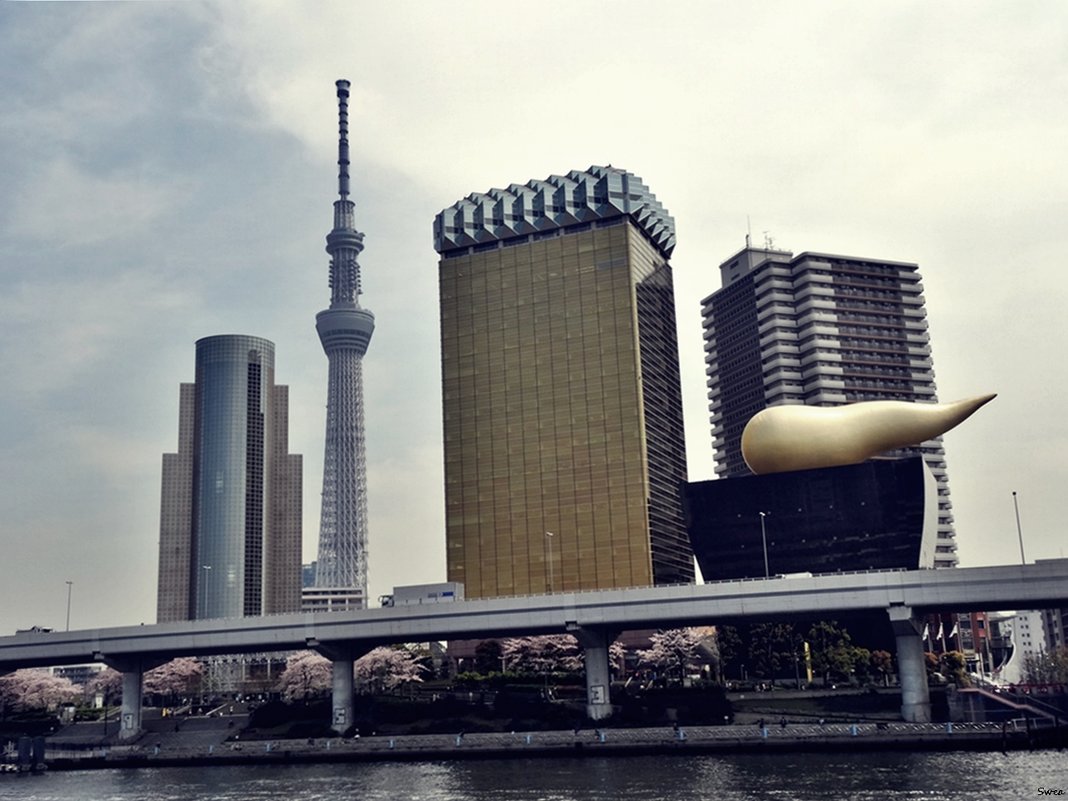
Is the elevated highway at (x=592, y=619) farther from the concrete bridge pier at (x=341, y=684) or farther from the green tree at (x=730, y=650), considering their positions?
the green tree at (x=730, y=650)

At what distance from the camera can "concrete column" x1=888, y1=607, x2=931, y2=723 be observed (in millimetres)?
91625

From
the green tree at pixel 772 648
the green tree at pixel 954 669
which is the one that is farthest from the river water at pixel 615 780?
the green tree at pixel 954 669

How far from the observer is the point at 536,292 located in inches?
7293

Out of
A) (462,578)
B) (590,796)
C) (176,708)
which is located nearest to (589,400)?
(462,578)

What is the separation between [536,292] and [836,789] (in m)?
129

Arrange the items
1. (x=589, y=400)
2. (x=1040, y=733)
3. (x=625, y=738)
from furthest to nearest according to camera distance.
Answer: (x=589, y=400)
(x=625, y=738)
(x=1040, y=733)

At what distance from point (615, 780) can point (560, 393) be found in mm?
111183

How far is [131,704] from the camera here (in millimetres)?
118812

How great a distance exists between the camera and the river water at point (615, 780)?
203 feet

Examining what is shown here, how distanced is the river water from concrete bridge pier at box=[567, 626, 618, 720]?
1505 cm

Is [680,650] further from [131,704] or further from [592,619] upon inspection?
[131,704]

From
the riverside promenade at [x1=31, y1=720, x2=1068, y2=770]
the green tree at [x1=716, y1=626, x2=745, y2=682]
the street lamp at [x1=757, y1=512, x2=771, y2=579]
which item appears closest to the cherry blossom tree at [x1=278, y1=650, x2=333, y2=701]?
the riverside promenade at [x1=31, y1=720, x2=1068, y2=770]

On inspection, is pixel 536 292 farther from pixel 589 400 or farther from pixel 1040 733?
pixel 1040 733

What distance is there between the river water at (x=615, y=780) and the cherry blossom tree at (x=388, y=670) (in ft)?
144
